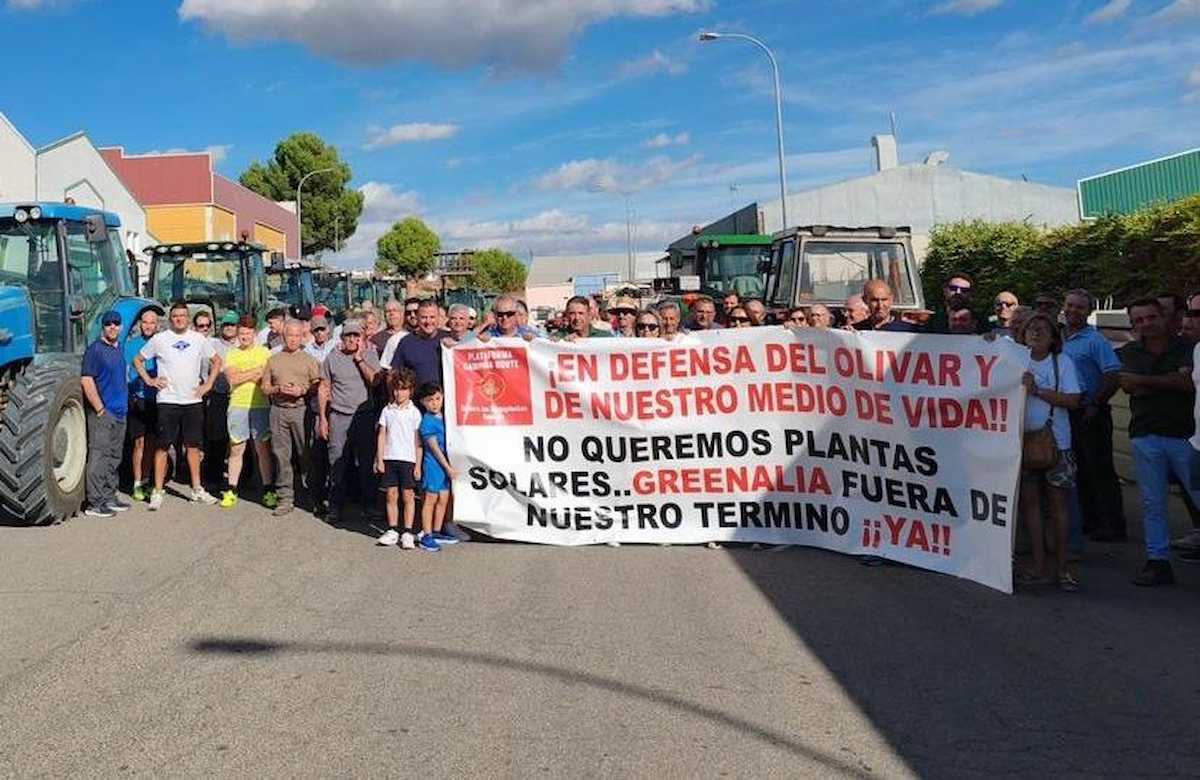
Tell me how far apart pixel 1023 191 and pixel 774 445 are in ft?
146

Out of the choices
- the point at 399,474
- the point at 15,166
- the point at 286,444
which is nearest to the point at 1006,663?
the point at 399,474

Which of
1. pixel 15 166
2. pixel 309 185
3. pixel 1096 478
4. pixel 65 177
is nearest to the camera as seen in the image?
pixel 1096 478

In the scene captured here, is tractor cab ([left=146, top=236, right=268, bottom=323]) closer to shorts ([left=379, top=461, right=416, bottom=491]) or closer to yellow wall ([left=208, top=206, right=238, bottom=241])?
shorts ([left=379, top=461, right=416, bottom=491])

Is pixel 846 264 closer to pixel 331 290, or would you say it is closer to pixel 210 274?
pixel 210 274

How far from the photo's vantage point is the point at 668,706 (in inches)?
180

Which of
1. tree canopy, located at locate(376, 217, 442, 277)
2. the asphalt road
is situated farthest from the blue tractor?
tree canopy, located at locate(376, 217, 442, 277)

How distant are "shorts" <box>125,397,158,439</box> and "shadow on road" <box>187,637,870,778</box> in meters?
5.18

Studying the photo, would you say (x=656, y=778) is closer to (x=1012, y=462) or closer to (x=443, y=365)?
(x=1012, y=462)

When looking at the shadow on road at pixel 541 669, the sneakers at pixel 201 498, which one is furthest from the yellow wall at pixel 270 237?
the shadow on road at pixel 541 669

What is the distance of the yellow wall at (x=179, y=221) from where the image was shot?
4416 centimetres

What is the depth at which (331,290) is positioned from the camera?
23.4 meters

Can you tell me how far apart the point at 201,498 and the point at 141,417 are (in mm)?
1180

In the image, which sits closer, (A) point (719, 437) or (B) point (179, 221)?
(A) point (719, 437)

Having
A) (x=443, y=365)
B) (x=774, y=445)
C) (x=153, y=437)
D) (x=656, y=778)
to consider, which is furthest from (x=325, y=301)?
(x=656, y=778)
